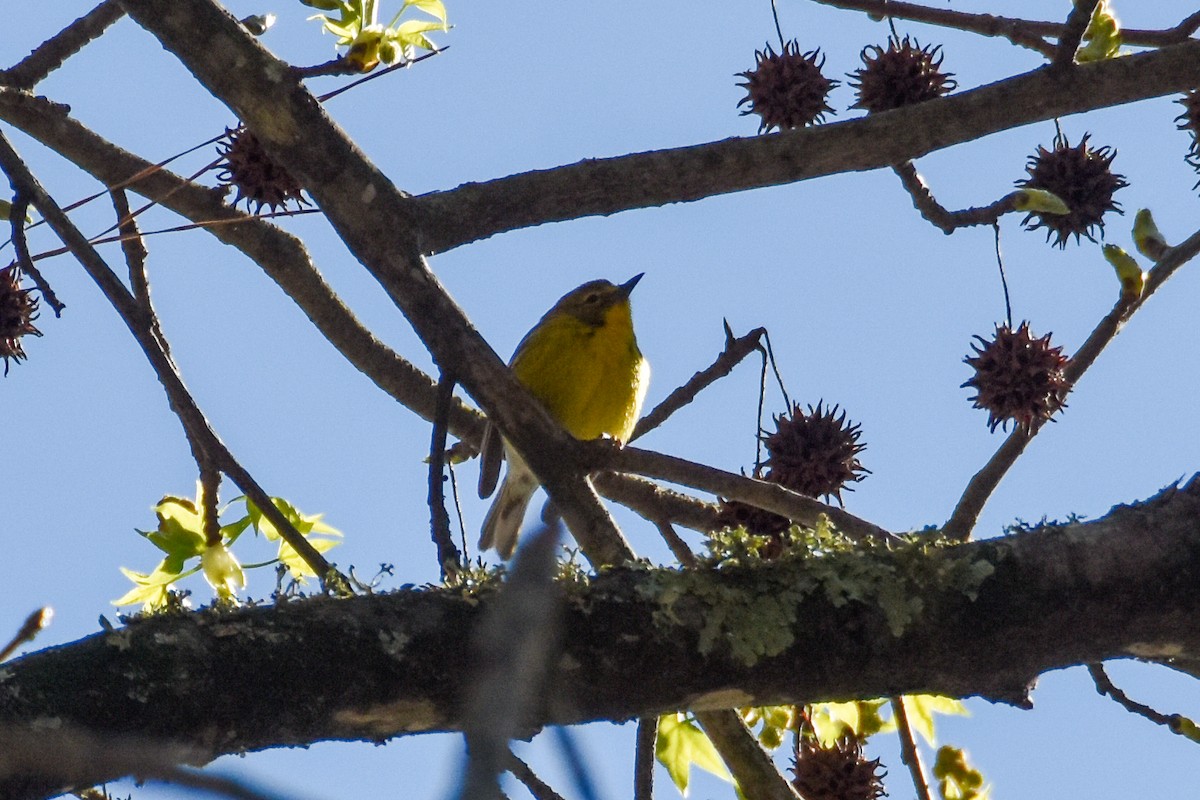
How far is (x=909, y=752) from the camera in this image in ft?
11.8

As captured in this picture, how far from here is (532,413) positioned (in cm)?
325

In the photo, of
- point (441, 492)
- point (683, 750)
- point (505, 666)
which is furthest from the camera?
point (683, 750)

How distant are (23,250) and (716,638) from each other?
7.18 feet

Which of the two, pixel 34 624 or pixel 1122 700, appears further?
pixel 1122 700

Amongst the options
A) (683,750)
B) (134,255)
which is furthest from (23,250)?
(683,750)

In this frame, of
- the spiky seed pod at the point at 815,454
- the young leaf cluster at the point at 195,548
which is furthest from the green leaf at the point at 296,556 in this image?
the spiky seed pod at the point at 815,454

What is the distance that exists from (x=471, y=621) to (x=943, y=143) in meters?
2.15

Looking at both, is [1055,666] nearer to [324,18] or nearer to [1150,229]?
[1150,229]

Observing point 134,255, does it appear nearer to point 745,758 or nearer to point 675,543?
point 675,543

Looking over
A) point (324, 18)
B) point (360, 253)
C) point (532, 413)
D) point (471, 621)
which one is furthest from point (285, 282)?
point (471, 621)

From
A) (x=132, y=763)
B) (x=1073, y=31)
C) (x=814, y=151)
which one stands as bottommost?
(x=132, y=763)

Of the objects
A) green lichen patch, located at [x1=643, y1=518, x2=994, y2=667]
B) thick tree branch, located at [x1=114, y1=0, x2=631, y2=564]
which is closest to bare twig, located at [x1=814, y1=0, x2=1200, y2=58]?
thick tree branch, located at [x1=114, y1=0, x2=631, y2=564]

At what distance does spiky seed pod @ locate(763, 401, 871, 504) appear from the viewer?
3873mm

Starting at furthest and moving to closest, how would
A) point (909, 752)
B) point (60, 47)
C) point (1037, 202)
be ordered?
1. point (60, 47)
2. point (909, 752)
3. point (1037, 202)
